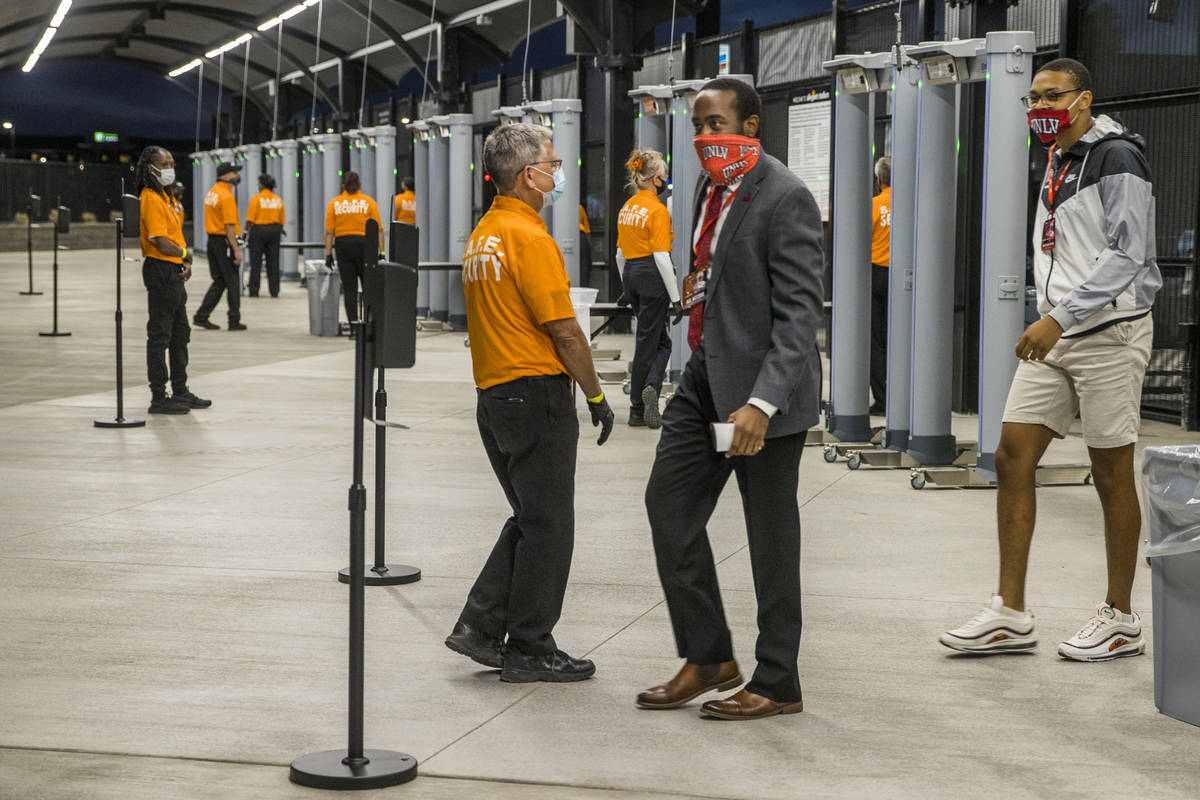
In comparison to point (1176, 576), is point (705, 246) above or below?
above

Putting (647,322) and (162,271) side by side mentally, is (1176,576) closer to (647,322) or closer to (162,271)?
(647,322)

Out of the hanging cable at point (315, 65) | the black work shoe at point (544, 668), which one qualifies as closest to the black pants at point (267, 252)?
the hanging cable at point (315, 65)

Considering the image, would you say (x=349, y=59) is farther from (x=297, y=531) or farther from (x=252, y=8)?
(x=297, y=531)

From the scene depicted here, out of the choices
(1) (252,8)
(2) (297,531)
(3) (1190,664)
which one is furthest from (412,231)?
(1) (252,8)

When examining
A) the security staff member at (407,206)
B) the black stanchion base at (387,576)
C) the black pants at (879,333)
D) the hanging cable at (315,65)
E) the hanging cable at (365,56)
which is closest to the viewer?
the black stanchion base at (387,576)

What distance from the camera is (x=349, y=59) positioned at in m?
30.8

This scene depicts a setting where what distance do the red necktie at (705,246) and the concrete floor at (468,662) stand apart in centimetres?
111

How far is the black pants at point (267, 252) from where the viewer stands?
24672 millimetres

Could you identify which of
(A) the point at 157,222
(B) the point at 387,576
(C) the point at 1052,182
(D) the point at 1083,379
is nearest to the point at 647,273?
(A) the point at 157,222

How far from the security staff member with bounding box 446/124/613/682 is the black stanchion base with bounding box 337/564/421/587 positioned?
1.24 m

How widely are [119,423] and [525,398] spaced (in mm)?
6734

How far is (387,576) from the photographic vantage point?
238 inches

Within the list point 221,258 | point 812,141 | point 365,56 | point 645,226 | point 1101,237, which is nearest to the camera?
point 1101,237

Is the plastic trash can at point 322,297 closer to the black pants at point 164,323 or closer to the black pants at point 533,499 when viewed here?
the black pants at point 164,323
